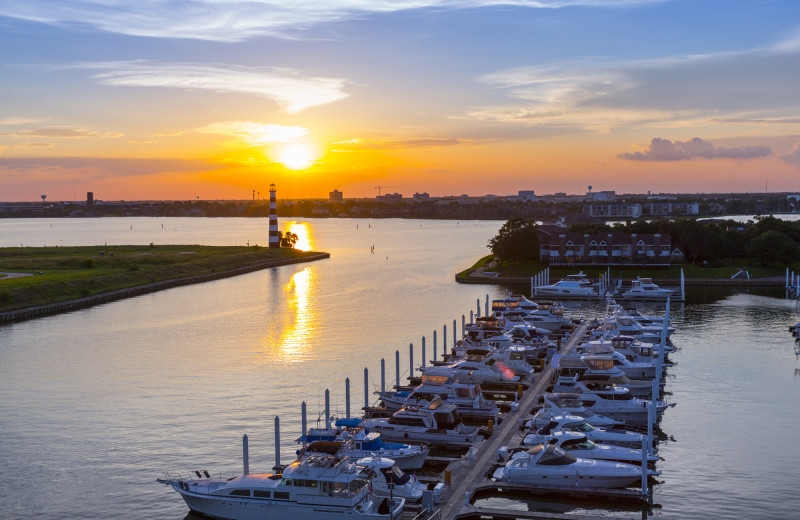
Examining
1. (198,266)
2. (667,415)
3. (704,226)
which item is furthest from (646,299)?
(198,266)

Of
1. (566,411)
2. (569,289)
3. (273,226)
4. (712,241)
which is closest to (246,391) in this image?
(566,411)

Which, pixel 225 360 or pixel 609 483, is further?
pixel 225 360

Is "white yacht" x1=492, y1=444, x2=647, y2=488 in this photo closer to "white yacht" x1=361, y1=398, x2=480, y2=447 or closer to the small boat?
the small boat

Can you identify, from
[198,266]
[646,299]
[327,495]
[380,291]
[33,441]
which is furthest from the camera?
[198,266]

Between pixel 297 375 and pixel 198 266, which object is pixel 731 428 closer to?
pixel 297 375

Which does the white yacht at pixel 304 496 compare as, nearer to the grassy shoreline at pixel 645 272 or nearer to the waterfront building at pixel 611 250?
the grassy shoreline at pixel 645 272
